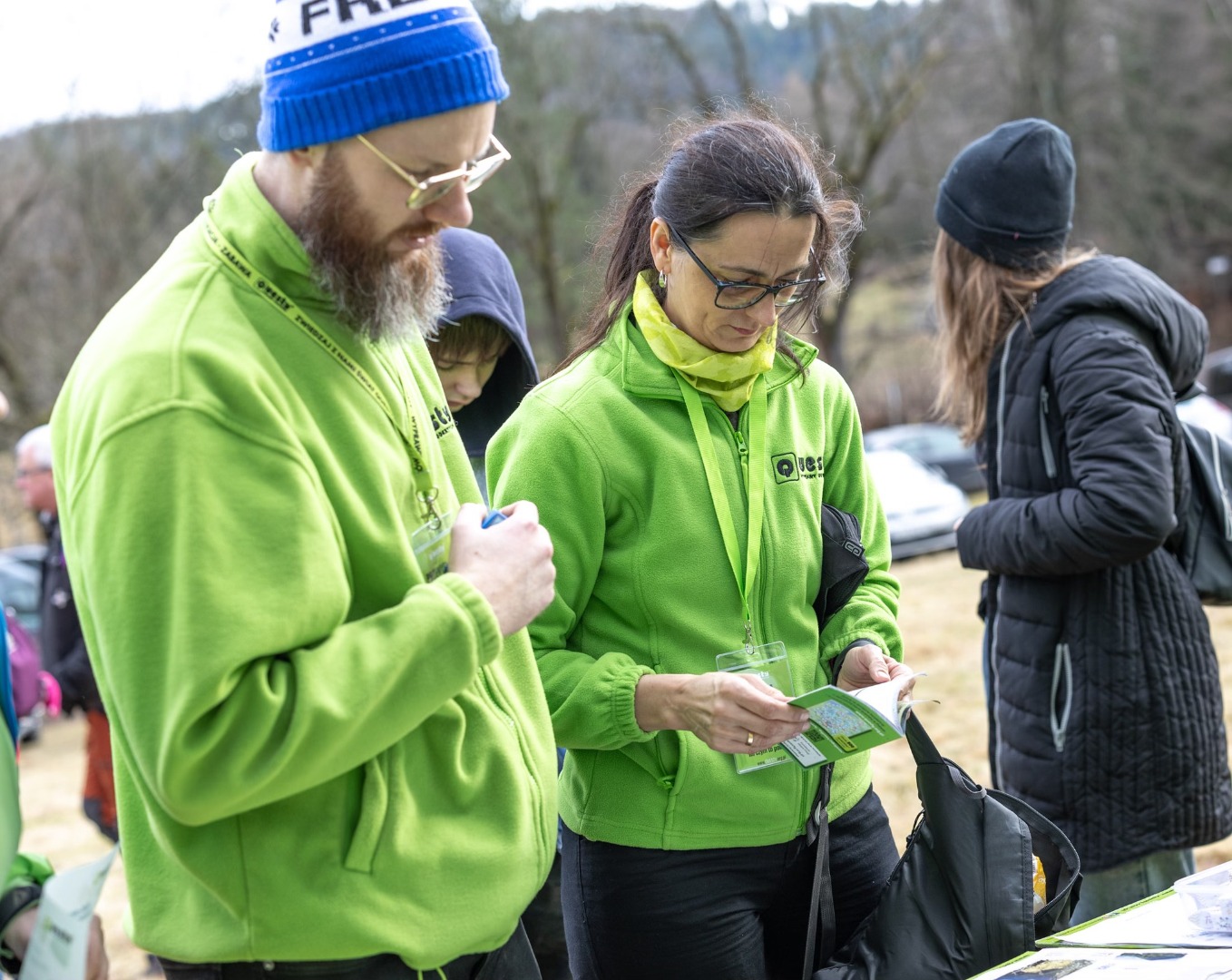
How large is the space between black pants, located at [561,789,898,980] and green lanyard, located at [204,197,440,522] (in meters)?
0.79

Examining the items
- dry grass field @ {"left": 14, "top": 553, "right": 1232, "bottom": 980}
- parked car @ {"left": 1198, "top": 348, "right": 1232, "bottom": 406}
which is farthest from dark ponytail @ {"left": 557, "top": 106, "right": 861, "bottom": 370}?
parked car @ {"left": 1198, "top": 348, "right": 1232, "bottom": 406}

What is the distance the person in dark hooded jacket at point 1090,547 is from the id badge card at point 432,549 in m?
1.62

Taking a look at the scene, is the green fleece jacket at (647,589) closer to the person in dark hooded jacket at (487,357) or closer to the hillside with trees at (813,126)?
the person in dark hooded jacket at (487,357)

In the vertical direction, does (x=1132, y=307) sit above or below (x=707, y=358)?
below

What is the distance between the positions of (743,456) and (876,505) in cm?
41

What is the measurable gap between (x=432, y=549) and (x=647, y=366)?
2.24 ft

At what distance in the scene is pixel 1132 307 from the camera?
2818mm

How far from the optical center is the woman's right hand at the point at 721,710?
Answer: 1920 millimetres

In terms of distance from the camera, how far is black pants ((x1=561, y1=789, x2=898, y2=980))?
2096 mm

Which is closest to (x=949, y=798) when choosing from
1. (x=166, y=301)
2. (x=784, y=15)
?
(x=166, y=301)

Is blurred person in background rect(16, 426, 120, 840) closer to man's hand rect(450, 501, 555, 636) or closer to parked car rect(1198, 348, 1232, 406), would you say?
man's hand rect(450, 501, 555, 636)

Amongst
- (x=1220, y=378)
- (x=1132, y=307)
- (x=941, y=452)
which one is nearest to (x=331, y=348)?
(x=1132, y=307)

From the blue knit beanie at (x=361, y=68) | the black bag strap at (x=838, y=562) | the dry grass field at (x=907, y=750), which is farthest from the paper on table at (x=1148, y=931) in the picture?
the dry grass field at (x=907, y=750)

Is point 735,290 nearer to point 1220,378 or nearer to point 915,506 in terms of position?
point 915,506
